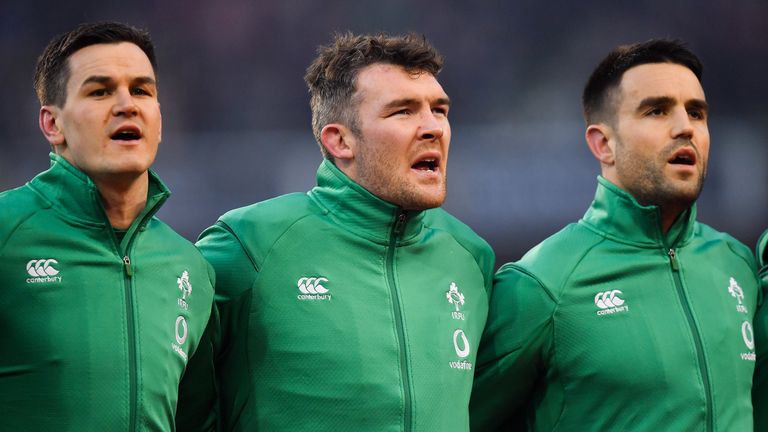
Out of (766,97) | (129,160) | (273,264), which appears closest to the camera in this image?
(129,160)

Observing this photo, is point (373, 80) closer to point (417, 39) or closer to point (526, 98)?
point (417, 39)

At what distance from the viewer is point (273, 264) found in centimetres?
348

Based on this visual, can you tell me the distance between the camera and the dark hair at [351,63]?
12.4ft

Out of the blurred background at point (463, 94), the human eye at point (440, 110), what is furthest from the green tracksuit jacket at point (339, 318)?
the blurred background at point (463, 94)

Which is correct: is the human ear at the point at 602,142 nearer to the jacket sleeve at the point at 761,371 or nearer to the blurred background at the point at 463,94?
the jacket sleeve at the point at 761,371

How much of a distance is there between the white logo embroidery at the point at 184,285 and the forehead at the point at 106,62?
0.61m

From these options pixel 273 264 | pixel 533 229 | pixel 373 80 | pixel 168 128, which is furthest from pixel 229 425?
pixel 168 128

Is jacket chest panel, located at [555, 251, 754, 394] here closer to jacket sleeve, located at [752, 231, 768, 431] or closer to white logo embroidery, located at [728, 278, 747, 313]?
white logo embroidery, located at [728, 278, 747, 313]

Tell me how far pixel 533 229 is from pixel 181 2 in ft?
11.9

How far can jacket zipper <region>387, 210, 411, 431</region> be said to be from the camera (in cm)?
336

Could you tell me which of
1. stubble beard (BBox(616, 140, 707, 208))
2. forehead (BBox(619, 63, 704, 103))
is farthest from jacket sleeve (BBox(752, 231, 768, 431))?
forehead (BBox(619, 63, 704, 103))

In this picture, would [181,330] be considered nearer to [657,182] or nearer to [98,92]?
[98,92]

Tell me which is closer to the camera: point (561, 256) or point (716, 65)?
point (561, 256)

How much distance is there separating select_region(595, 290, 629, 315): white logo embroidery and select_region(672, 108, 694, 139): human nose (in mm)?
630
